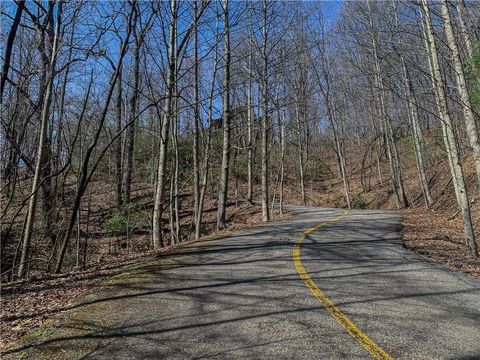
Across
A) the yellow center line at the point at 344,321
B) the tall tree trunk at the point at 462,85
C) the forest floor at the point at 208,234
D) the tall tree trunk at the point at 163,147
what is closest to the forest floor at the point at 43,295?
the forest floor at the point at 208,234

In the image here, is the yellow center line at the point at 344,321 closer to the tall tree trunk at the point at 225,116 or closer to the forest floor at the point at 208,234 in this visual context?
the forest floor at the point at 208,234

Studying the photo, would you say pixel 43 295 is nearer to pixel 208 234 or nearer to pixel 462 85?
pixel 462 85

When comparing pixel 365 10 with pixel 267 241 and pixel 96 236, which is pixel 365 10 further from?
pixel 96 236

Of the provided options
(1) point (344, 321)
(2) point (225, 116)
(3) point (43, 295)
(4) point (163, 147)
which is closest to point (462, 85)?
(1) point (344, 321)

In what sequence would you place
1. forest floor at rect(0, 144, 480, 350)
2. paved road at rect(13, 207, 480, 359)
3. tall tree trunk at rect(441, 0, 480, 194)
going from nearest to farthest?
paved road at rect(13, 207, 480, 359) < forest floor at rect(0, 144, 480, 350) < tall tree trunk at rect(441, 0, 480, 194)

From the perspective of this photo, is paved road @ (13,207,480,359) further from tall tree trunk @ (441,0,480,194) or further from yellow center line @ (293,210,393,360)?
tall tree trunk @ (441,0,480,194)

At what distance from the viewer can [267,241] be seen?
36.8 feet

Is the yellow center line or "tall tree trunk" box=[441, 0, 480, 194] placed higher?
"tall tree trunk" box=[441, 0, 480, 194]

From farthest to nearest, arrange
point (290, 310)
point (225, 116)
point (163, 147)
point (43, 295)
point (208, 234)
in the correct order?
point (208, 234)
point (225, 116)
point (163, 147)
point (43, 295)
point (290, 310)

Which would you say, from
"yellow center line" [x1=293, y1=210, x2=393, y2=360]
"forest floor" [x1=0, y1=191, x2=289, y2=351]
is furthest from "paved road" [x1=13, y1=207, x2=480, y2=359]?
"forest floor" [x1=0, y1=191, x2=289, y2=351]

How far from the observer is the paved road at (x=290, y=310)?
4129 mm

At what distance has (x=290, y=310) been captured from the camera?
17.3ft

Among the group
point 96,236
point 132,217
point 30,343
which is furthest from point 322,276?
point 96,236

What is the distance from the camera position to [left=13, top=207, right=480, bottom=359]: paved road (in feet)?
13.5
